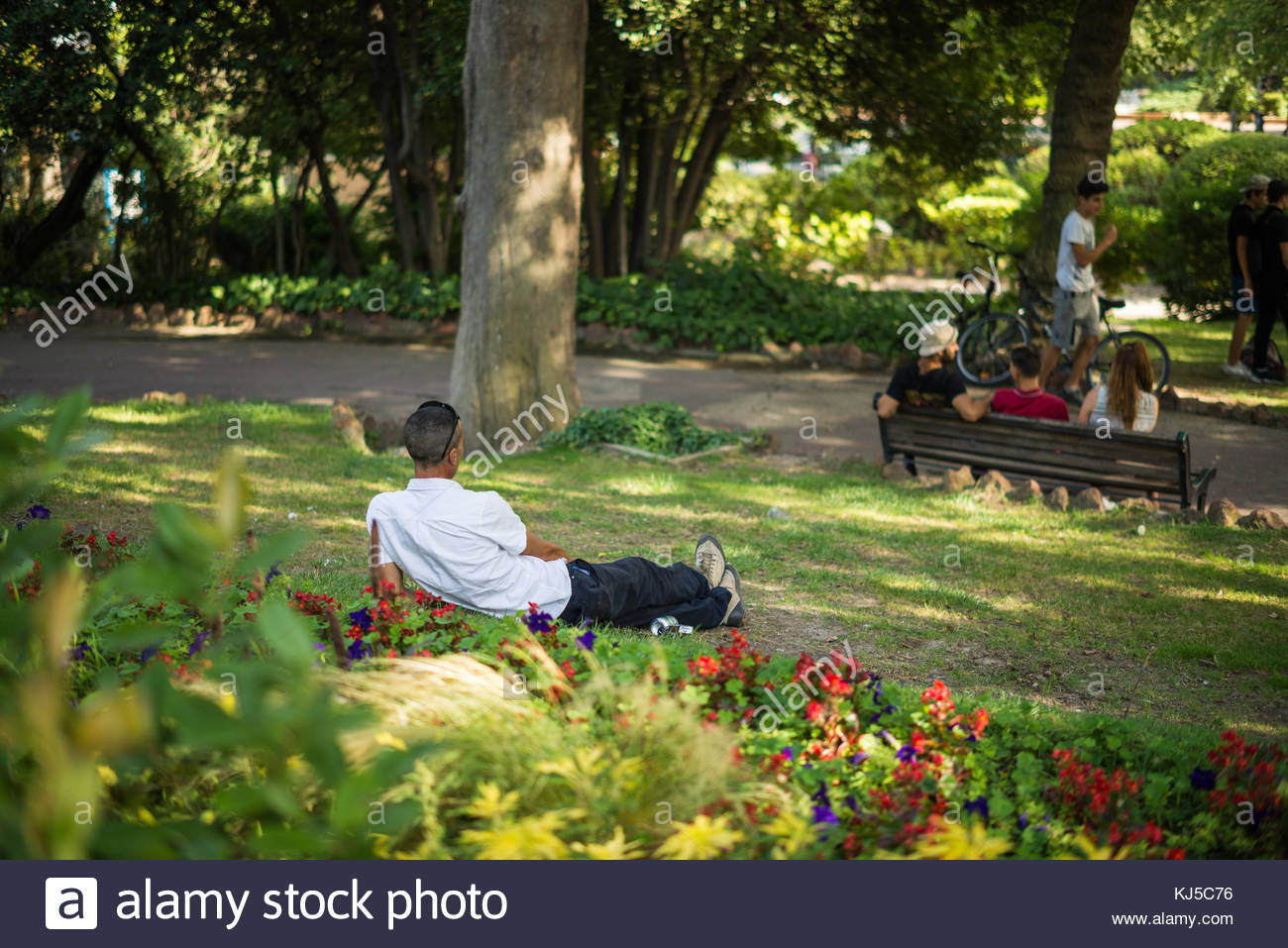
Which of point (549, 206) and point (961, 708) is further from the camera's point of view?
point (549, 206)

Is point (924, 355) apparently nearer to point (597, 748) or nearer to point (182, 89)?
point (597, 748)

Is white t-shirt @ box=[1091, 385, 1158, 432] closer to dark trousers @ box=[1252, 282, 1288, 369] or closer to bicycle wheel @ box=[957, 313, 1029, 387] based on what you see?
bicycle wheel @ box=[957, 313, 1029, 387]

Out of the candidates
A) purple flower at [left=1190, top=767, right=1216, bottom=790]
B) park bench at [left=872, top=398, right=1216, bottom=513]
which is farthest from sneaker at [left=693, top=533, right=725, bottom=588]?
park bench at [left=872, top=398, right=1216, bottom=513]

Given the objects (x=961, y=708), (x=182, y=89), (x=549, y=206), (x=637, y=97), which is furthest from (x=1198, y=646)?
(x=182, y=89)

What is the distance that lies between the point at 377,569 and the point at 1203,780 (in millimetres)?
3007

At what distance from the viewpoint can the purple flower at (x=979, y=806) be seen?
310 centimetres

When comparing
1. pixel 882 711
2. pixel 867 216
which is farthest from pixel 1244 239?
pixel 882 711

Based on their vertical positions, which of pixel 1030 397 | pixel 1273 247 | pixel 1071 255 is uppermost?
pixel 1273 247

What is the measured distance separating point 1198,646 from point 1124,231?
13.6 metres

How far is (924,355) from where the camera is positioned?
832 cm

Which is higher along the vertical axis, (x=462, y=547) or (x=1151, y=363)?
(x=1151, y=363)

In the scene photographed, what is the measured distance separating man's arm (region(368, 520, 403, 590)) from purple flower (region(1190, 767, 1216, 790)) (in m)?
2.93

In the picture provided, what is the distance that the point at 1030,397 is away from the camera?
8.02 metres

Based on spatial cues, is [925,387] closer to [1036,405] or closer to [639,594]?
[1036,405]
